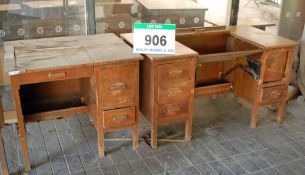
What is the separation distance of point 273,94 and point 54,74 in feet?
5.62

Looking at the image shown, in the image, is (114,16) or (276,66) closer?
(276,66)

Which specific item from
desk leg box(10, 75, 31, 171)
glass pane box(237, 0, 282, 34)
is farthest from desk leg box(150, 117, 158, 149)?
glass pane box(237, 0, 282, 34)

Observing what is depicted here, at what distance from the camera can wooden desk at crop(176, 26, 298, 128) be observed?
2.64 metres

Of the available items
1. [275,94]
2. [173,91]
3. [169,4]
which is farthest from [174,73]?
[169,4]

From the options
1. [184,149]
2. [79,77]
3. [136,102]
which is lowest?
[184,149]

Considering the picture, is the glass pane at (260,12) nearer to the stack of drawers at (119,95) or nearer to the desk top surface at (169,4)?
the desk top surface at (169,4)

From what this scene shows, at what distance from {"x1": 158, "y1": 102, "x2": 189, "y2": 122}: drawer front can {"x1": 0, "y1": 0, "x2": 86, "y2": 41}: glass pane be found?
3.61 ft

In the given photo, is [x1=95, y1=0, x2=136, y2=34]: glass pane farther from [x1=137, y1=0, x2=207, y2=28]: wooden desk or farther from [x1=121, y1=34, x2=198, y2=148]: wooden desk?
[x1=121, y1=34, x2=198, y2=148]: wooden desk

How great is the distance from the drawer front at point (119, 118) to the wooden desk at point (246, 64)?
25.2 inches

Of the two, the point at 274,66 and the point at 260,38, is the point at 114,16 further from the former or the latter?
the point at 274,66

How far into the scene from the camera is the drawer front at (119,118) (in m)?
2.29

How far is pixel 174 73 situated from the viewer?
233cm

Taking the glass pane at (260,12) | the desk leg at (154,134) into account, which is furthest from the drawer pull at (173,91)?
the glass pane at (260,12)

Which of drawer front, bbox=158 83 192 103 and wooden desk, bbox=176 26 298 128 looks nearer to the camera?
drawer front, bbox=158 83 192 103
